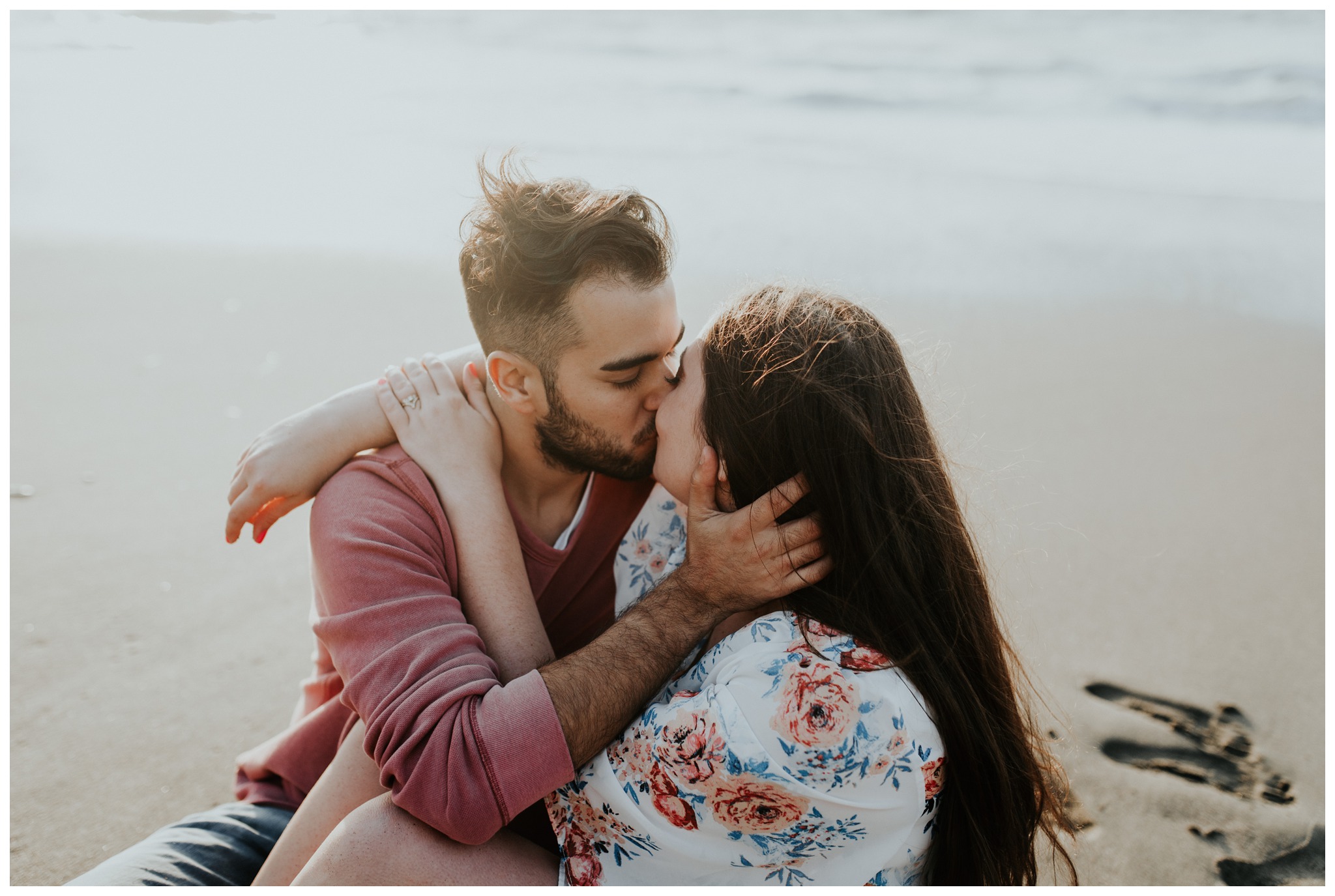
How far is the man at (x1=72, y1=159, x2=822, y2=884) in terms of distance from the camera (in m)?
1.98

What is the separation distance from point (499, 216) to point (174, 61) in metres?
8.35

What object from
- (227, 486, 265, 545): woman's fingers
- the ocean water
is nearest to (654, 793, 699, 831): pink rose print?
(227, 486, 265, 545): woman's fingers

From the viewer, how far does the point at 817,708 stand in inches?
72.9

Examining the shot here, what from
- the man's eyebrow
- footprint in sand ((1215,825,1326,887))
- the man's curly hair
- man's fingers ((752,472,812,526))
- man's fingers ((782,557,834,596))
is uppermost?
the man's curly hair

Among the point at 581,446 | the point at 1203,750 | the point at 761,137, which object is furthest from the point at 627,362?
the point at 761,137

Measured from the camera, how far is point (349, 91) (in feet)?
Answer: 31.6

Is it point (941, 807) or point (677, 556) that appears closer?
point (941, 807)

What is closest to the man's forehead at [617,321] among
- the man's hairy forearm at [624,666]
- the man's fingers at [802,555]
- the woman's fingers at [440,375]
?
the woman's fingers at [440,375]

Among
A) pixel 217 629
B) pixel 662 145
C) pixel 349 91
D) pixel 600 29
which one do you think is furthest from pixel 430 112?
pixel 217 629

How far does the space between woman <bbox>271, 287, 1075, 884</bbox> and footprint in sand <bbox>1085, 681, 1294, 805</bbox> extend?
44.1 inches

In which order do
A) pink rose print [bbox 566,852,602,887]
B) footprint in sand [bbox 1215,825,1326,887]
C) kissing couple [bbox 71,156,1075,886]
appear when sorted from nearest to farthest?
kissing couple [bbox 71,156,1075,886] → pink rose print [bbox 566,852,602,887] → footprint in sand [bbox 1215,825,1326,887]

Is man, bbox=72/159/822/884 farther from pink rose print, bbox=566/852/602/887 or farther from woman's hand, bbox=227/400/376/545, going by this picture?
pink rose print, bbox=566/852/602/887

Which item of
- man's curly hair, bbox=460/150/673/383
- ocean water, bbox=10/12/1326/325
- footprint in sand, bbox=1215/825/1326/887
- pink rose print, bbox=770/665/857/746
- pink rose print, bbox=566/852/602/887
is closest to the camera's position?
pink rose print, bbox=770/665/857/746

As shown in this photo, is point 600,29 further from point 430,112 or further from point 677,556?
point 677,556
